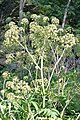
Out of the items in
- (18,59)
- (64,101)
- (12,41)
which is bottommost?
(64,101)

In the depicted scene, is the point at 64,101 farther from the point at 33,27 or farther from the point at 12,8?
the point at 12,8

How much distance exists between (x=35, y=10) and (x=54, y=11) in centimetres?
59

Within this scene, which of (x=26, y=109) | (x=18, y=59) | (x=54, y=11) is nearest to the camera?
(x=26, y=109)

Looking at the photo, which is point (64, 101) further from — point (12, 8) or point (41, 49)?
point (12, 8)

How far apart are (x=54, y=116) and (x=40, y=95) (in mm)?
873

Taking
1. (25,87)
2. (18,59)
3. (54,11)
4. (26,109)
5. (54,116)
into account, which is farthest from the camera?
(54,11)

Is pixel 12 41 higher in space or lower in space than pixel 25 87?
higher

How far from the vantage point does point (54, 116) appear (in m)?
4.04

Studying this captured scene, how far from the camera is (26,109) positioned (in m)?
4.30

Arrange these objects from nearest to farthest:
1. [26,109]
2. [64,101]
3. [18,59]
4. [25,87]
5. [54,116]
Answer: [25,87], [54,116], [26,109], [64,101], [18,59]

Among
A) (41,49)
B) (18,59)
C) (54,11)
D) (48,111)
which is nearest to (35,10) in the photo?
(54,11)

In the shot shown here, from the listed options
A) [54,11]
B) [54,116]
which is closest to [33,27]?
[54,116]

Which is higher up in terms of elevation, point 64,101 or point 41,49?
point 41,49

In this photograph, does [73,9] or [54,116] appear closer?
[54,116]
